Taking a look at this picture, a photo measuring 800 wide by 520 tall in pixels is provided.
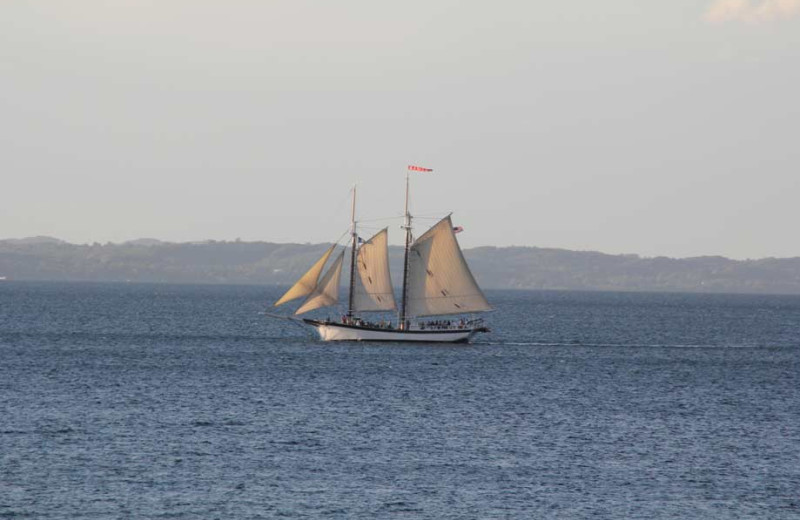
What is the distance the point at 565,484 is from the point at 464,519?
7.71 m

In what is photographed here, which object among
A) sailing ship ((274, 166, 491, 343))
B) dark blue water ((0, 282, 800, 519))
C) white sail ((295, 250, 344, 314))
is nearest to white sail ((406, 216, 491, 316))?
sailing ship ((274, 166, 491, 343))

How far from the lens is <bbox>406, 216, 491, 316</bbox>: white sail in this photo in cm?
12081

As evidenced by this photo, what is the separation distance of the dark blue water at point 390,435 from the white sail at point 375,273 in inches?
253

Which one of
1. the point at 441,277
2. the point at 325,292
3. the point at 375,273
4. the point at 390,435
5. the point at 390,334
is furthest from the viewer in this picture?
the point at 390,334

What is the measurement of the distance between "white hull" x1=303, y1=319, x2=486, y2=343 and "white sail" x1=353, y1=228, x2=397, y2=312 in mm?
4014

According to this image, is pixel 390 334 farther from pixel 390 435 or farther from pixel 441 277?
pixel 390 435

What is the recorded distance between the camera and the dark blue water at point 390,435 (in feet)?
162

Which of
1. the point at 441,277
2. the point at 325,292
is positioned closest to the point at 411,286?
the point at 441,277

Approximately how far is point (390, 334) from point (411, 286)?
5.28 metres

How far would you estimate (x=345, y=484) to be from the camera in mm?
52031

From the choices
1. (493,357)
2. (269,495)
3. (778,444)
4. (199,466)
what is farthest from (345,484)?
(493,357)

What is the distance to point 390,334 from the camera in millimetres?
125438

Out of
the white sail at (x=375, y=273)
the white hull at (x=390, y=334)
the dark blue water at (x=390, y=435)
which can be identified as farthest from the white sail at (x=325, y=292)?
the white hull at (x=390, y=334)

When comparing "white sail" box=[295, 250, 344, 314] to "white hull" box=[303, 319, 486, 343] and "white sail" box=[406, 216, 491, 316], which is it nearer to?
"white sail" box=[406, 216, 491, 316]
